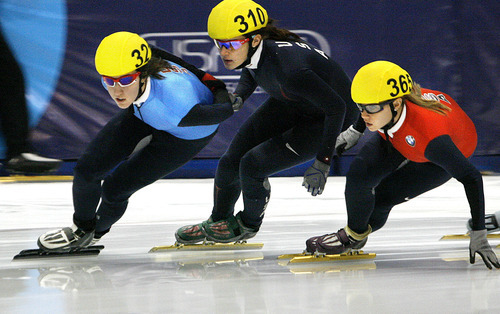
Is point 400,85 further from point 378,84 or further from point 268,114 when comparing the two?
point 268,114

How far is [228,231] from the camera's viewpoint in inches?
146

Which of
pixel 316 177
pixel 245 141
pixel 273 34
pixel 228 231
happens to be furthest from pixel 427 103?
pixel 228 231

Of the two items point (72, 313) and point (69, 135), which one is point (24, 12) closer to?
point (69, 135)

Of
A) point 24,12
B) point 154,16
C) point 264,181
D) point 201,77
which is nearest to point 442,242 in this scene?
point 264,181

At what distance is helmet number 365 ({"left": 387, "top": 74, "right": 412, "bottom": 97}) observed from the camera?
2.99m

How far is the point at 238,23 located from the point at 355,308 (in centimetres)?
159

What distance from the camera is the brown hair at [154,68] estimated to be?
10.6 ft

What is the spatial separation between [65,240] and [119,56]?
987mm

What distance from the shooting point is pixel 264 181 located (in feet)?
11.8

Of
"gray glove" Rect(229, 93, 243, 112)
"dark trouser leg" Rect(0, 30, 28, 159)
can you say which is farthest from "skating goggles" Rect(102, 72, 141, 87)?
"dark trouser leg" Rect(0, 30, 28, 159)

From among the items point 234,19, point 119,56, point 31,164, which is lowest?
point 31,164

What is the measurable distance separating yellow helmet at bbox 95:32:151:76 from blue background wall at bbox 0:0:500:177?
12.7 feet

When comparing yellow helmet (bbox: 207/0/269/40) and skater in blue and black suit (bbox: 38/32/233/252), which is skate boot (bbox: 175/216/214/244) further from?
yellow helmet (bbox: 207/0/269/40)

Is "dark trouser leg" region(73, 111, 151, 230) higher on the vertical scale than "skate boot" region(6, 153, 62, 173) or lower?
higher
